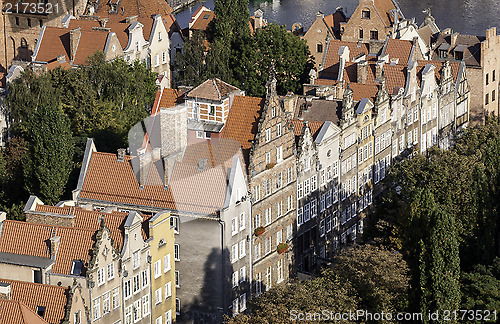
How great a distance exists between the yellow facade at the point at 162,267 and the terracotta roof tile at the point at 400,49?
1743 inches

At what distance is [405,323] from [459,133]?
127ft

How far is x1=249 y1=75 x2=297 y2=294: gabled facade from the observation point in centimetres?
8656

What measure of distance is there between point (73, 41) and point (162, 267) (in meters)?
41.3

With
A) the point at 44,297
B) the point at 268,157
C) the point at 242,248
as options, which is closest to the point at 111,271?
the point at 44,297

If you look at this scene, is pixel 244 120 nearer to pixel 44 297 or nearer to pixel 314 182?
pixel 314 182

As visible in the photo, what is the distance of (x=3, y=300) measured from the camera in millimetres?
70188

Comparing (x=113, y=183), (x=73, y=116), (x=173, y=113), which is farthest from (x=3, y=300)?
(x=73, y=116)

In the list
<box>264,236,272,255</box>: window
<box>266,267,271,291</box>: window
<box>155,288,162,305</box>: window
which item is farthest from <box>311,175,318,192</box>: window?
<box>155,288,162,305</box>: window

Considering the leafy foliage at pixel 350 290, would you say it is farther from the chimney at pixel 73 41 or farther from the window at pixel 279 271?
the chimney at pixel 73 41

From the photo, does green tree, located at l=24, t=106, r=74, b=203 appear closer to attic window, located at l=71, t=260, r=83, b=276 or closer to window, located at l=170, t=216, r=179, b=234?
window, located at l=170, t=216, r=179, b=234

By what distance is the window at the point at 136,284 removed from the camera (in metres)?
78.4

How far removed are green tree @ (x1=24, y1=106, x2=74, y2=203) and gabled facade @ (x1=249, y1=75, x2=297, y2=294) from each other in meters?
14.5

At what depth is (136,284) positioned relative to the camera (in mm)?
78750

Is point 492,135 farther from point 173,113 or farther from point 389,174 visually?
point 173,113
